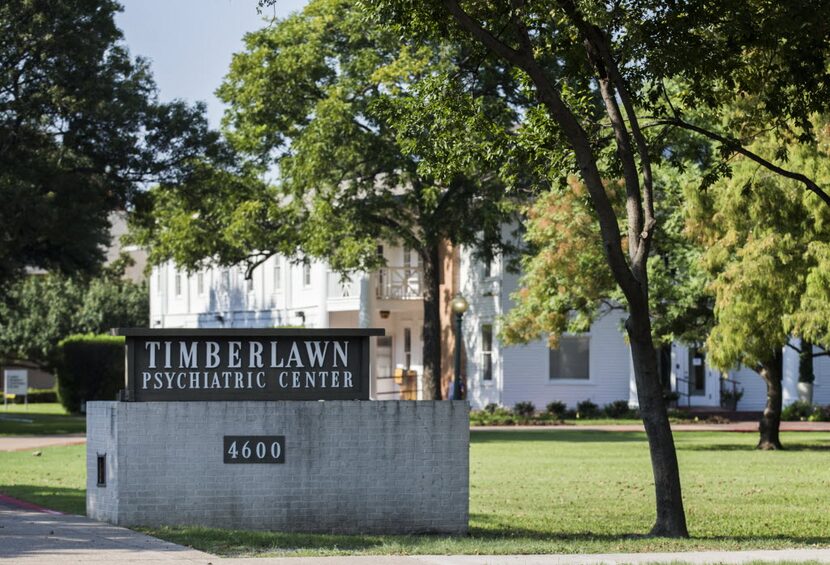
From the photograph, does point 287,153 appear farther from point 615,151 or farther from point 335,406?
point 335,406

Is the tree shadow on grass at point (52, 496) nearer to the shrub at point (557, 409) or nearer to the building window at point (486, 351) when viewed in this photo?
the shrub at point (557, 409)

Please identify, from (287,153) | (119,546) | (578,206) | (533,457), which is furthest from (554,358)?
(119,546)

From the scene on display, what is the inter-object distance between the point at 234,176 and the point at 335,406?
27736mm

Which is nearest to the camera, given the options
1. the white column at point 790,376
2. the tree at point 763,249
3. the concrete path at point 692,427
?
the tree at point 763,249

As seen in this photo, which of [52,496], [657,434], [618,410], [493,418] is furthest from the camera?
[618,410]

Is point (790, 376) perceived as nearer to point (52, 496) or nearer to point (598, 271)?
point (598, 271)

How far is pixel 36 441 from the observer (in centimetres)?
3538

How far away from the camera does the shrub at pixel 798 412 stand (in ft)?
146

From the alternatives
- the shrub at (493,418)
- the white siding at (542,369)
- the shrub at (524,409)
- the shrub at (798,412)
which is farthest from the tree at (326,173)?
the shrub at (798,412)

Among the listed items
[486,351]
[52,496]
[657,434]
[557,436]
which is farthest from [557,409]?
[657,434]

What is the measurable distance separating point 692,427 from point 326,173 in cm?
1291

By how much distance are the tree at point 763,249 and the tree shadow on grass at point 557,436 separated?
28.1 feet

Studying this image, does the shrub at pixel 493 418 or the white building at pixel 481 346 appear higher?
the white building at pixel 481 346

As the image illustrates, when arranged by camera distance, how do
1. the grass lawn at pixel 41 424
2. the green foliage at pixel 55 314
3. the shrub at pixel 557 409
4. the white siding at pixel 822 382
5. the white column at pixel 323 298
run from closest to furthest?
1. the grass lawn at pixel 41 424
2. the shrub at pixel 557 409
3. the white siding at pixel 822 382
4. the white column at pixel 323 298
5. the green foliage at pixel 55 314
